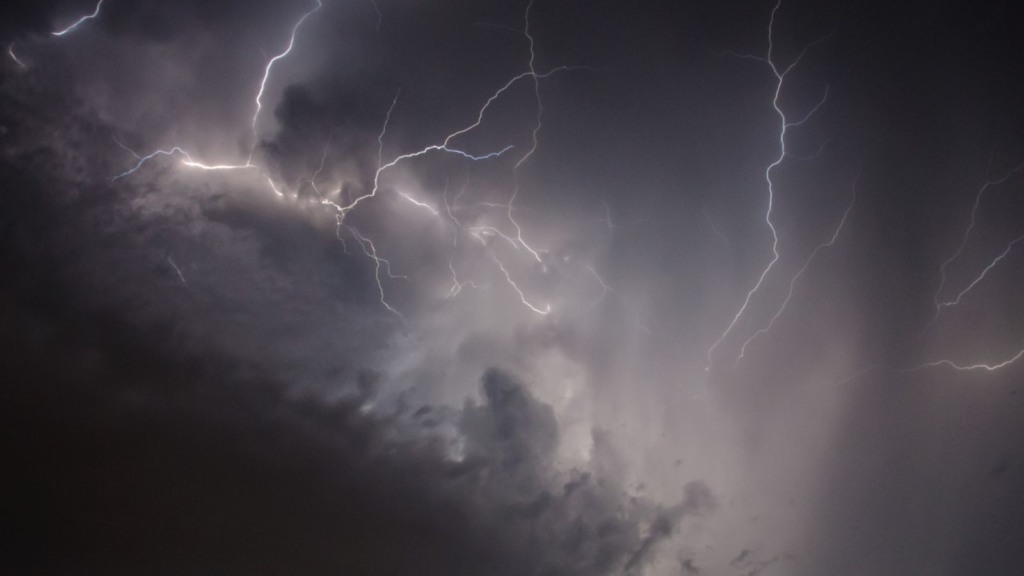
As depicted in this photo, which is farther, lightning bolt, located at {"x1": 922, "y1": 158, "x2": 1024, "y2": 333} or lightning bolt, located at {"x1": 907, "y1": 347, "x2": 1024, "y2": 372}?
lightning bolt, located at {"x1": 907, "y1": 347, "x2": 1024, "y2": 372}

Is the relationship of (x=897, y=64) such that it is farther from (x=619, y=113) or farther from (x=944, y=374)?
(x=944, y=374)

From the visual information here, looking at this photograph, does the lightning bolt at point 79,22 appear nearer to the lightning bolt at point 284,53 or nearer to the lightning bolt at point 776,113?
the lightning bolt at point 284,53

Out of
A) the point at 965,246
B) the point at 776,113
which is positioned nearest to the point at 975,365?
the point at 965,246

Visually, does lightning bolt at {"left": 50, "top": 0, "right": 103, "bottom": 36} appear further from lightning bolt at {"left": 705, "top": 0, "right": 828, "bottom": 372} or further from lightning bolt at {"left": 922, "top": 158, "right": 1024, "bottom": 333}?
lightning bolt at {"left": 922, "top": 158, "right": 1024, "bottom": 333}

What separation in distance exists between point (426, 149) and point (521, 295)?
331cm

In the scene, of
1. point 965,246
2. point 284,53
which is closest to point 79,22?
point 284,53

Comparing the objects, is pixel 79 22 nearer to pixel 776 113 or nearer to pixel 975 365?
pixel 776 113

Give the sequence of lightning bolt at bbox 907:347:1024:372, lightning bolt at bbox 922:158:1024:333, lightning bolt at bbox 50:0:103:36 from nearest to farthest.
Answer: lightning bolt at bbox 50:0:103:36
lightning bolt at bbox 922:158:1024:333
lightning bolt at bbox 907:347:1024:372

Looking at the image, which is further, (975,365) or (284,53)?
(975,365)

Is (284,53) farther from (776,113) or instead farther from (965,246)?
(965,246)

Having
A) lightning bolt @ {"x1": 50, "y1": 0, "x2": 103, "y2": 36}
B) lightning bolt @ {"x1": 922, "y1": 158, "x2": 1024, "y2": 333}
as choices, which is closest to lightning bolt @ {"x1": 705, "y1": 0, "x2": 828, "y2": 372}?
lightning bolt @ {"x1": 922, "y1": 158, "x2": 1024, "y2": 333}

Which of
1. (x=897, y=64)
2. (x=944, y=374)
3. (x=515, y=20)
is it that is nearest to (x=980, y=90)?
(x=897, y=64)

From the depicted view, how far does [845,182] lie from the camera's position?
8.40 meters

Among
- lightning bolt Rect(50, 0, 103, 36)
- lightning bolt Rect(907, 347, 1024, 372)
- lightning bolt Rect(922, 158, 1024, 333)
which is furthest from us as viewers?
lightning bolt Rect(907, 347, 1024, 372)
